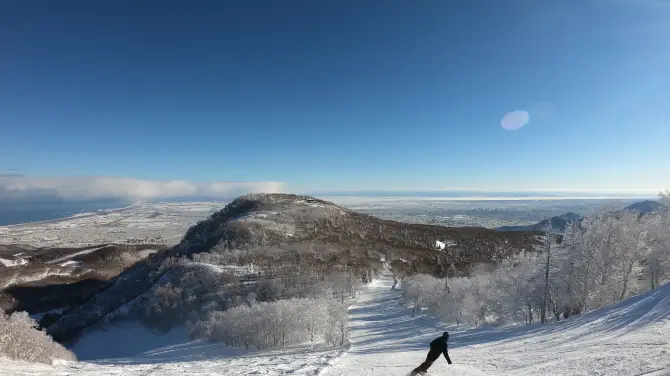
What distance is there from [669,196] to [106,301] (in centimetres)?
13325

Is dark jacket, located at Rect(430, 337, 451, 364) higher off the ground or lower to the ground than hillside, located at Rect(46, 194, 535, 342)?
higher

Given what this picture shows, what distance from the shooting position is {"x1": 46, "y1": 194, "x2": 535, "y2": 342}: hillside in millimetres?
93812

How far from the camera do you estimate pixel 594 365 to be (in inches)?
790

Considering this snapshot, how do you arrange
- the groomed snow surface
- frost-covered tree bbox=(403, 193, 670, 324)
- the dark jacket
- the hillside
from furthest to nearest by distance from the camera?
the hillside, frost-covered tree bbox=(403, 193, 670, 324), the groomed snow surface, the dark jacket

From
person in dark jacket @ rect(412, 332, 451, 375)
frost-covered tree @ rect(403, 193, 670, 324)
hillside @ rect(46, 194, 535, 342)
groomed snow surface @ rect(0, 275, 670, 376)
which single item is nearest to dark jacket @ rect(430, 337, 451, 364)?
person in dark jacket @ rect(412, 332, 451, 375)

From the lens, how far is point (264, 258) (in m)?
Answer: 114

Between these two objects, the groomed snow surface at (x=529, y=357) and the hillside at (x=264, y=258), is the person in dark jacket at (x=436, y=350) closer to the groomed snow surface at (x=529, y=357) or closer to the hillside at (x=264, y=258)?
the groomed snow surface at (x=529, y=357)

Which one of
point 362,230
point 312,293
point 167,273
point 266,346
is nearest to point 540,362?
point 266,346

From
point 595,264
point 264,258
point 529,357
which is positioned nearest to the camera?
point 529,357

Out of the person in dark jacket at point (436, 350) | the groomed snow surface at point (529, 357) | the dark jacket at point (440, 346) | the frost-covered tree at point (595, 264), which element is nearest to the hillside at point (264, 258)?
the frost-covered tree at point (595, 264)

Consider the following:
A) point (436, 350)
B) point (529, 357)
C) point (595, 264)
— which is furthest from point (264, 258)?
point (436, 350)

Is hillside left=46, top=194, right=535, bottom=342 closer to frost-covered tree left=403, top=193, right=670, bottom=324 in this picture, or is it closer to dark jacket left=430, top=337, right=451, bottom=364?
frost-covered tree left=403, top=193, right=670, bottom=324

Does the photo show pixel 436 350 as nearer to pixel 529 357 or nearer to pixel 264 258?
pixel 529 357

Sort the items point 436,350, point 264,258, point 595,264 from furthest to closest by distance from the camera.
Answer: point 264,258 < point 595,264 < point 436,350
